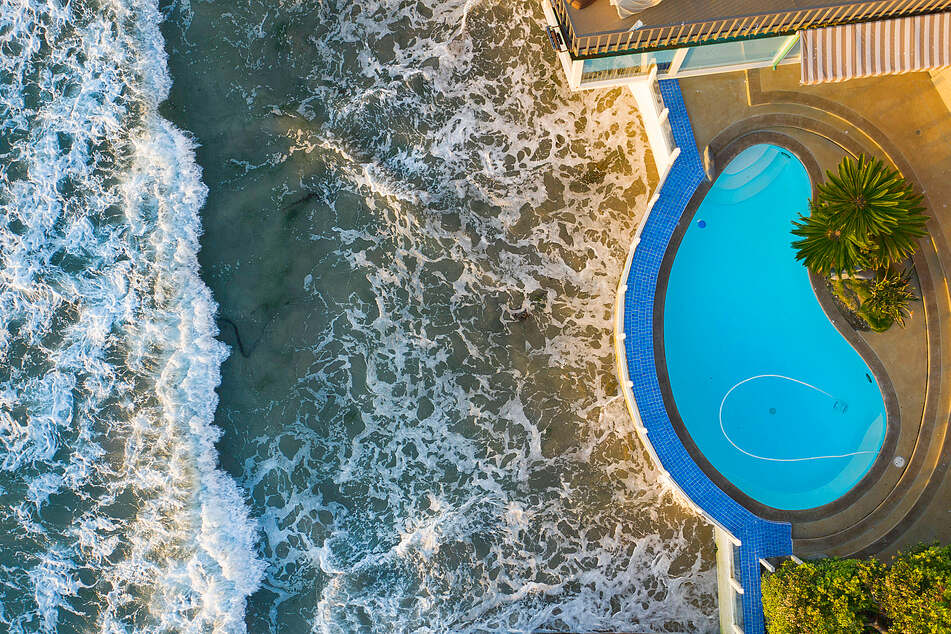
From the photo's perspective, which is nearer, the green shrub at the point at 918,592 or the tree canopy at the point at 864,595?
the green shrub at the point at 918,592

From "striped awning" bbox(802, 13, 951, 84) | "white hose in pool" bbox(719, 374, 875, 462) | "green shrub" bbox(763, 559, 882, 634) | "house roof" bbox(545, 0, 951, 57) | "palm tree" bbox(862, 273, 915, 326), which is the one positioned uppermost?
"house roof" bbox(545, 0, 951, 57)

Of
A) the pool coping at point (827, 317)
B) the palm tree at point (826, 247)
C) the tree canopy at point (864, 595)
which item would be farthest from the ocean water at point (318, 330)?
the palm tree at point (826, 247)

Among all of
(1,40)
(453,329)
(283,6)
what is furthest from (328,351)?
(1,40)

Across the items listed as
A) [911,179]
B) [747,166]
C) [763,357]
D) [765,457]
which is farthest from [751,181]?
[765,457]

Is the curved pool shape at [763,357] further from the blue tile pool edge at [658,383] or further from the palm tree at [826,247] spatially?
the palm tree at [826,247]

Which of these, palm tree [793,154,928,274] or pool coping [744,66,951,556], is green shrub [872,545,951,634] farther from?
palm tree [793,154,928,274]

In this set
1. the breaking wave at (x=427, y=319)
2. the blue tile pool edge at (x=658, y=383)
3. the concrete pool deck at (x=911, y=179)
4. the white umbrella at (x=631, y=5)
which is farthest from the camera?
the breaking wave at (x=427, y=319)

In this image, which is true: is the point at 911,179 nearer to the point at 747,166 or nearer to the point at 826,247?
the point at 826,247

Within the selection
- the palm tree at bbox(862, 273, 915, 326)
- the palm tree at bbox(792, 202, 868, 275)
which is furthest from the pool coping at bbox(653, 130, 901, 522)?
the palm tree at bbox(792, 202, 868, 275)
